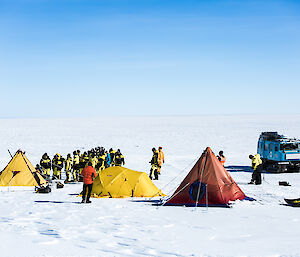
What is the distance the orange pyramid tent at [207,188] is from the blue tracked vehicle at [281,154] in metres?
10.2

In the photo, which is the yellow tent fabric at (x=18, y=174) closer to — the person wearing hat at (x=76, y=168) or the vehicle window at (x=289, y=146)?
the person wearing hat at (x=76, y=168)

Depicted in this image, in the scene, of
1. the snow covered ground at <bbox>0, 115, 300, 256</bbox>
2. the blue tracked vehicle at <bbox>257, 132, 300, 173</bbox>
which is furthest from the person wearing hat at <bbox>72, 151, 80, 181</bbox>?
the blue tracked vehicle at <bbox>257, 132, 300, 173</bbox>

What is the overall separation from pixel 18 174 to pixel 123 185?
573cm

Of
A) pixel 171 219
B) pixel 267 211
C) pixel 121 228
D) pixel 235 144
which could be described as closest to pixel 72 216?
pixel 121 228

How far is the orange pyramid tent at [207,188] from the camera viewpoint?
472 inches

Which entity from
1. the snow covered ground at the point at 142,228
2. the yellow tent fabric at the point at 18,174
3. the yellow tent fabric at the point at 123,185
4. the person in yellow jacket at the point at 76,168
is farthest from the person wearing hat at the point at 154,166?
the snow covered ground at the point at 142,228

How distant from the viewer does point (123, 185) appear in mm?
14008

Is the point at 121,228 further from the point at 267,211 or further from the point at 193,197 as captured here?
the point at 267,211

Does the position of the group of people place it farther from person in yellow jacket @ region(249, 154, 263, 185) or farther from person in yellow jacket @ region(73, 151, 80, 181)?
person in yellow jacket @ region(249, 154, 263, 185)

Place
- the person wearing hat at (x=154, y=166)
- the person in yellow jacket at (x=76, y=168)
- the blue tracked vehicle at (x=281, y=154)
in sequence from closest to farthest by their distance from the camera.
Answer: the person in yellow jacket at (x=76, y=168) < the person wearing hat at (x=154, y=166) < the blue tracked vehicle at (x=281, y=154)

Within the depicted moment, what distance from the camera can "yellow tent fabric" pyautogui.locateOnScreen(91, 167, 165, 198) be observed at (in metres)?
13.9

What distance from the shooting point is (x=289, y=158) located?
854 inches

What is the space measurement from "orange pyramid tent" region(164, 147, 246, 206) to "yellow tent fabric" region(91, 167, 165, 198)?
76.7 inches

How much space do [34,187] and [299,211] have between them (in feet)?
36.2
